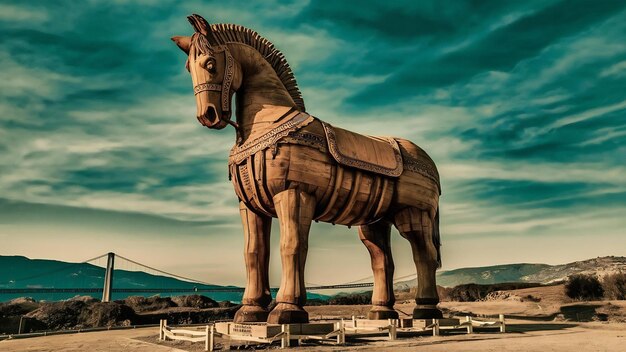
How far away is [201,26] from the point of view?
10.8m

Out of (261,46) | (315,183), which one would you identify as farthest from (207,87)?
(315,183)

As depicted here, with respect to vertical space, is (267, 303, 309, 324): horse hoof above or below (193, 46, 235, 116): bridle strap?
below

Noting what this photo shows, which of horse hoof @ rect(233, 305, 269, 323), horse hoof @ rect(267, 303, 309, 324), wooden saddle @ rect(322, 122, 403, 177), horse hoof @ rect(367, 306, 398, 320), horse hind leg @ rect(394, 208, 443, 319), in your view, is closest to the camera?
horse hoof @ rect(267, 303, 309, 324)

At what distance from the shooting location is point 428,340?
35.1 feet

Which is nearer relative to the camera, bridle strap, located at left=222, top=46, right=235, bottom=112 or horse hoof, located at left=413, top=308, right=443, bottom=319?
bridle strap, located at left=222, top=46, right=235, bottom=112

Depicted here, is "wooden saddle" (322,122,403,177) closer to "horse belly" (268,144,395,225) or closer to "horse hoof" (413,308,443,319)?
"horse belly" (268,144,395,225)

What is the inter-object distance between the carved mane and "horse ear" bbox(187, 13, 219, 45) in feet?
0.43

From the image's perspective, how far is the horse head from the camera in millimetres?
10547

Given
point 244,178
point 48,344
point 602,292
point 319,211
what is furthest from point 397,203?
point 602,292

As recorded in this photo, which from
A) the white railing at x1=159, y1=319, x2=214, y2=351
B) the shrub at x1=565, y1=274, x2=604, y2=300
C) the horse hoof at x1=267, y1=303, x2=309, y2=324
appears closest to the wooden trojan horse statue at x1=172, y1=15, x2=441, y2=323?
the horse hoof at x1=267, y1=303, x2=309, y2=324

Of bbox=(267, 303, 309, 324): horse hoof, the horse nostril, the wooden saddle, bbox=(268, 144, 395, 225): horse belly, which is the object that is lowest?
bbox=(267, 303, 309, 324): horse hoof

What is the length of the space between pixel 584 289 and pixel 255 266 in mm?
27627

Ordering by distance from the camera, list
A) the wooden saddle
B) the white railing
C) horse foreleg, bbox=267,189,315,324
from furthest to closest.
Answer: the wooden saddle < horse foreleg, bbox=267,189,315,324 < the white railing

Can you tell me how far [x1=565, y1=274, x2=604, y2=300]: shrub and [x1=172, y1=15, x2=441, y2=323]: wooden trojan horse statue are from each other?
2238cm
